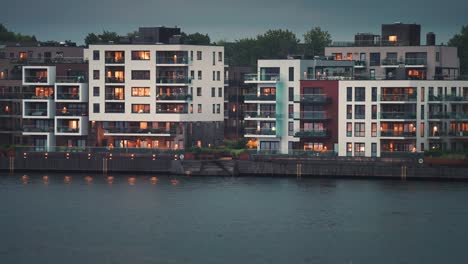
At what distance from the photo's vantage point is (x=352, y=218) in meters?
115

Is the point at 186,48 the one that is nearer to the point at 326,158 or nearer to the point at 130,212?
the point at 326,158

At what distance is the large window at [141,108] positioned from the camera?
6142 inches

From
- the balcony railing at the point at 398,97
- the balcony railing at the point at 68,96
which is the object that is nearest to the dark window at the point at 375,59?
the balcony railing at the point at 398,97

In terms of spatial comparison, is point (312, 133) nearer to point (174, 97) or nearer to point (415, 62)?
point (174, 97)

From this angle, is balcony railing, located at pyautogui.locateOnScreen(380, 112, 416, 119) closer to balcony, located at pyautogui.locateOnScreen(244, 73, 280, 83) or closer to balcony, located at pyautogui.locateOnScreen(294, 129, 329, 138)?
balcony, located at pyautogui.locateOnScreen(294, 129, 329, 138)

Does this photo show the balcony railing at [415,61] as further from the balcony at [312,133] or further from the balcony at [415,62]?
the balcony at [312,133]

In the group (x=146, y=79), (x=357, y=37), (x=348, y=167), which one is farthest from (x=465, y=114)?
(x=146, y=79)

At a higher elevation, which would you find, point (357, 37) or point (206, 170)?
point (357, 37)

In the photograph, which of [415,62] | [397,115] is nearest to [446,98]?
[397,115]

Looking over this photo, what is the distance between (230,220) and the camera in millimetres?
113500

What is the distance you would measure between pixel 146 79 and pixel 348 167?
96.8 ft

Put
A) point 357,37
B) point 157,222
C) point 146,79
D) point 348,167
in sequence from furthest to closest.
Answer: point 357,37
point 146,79
point 348,167
point 157,222

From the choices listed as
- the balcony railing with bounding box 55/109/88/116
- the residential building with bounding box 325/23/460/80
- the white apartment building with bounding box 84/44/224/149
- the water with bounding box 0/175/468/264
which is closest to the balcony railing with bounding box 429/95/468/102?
the water with bounding box 0/175/468/264

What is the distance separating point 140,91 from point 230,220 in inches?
1801
